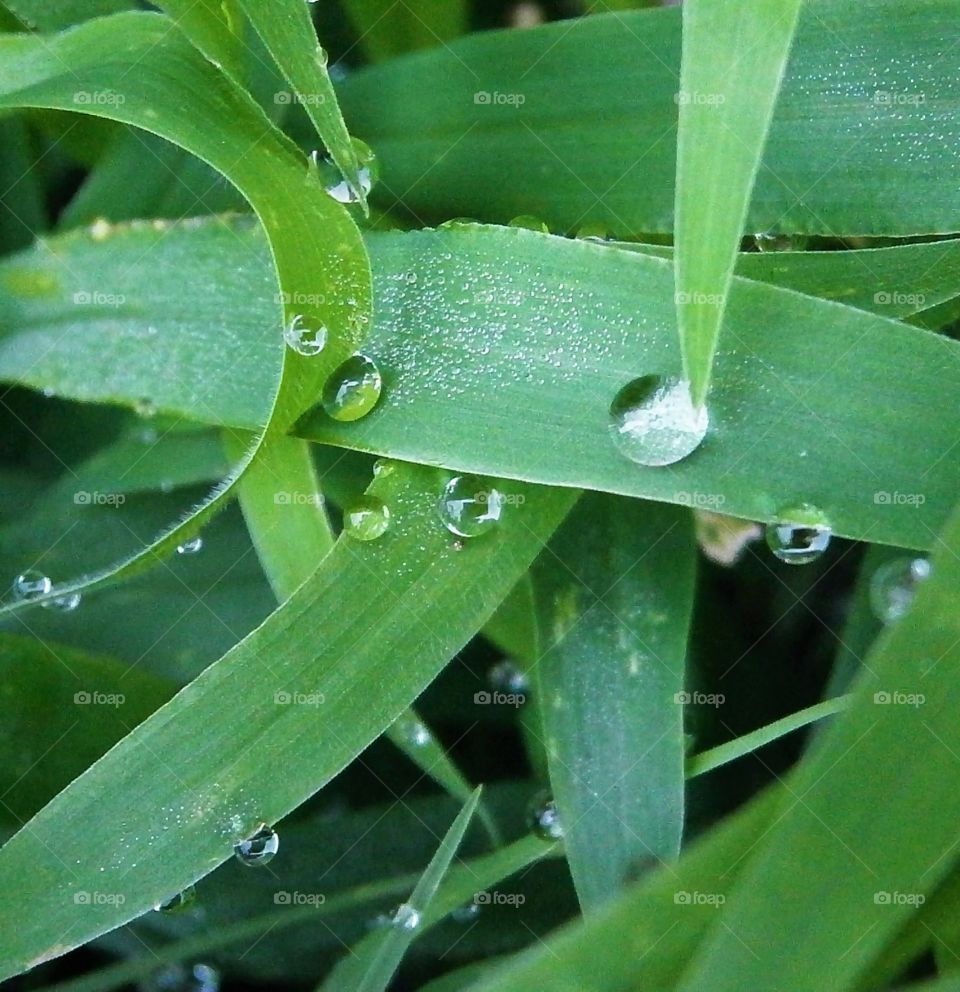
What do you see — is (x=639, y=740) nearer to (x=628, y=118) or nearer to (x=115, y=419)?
(x=628, y=118)

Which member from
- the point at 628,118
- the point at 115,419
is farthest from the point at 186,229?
the point at 628,118
